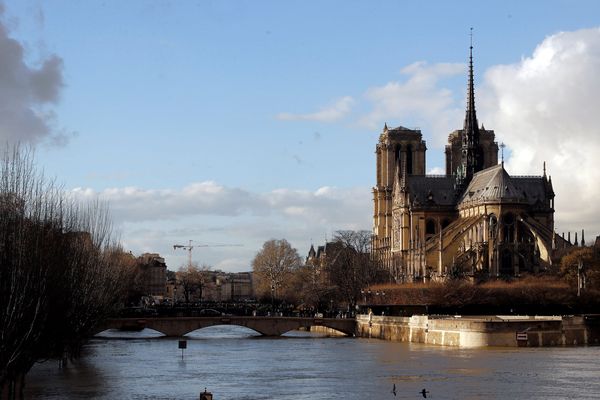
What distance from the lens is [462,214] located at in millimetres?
140750

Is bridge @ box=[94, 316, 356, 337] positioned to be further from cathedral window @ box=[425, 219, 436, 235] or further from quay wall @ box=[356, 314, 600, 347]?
cathedral window @ box=[425, 219, 436, 235]

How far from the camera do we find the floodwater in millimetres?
51906

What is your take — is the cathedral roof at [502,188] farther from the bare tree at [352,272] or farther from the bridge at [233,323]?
the bridge at [233,323]

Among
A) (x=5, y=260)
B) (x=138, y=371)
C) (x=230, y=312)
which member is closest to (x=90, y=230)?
(x=138, y=371)

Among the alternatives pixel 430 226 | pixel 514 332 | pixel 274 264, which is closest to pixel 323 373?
pixel 514 332

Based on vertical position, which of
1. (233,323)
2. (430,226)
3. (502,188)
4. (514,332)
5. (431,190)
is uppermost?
(431,190)

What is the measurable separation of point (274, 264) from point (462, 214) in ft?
170

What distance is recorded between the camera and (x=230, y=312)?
130250 millimetres

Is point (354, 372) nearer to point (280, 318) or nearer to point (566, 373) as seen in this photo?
point (566, 373)

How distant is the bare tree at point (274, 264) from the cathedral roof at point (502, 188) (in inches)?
1923

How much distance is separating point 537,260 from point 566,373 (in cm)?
6119

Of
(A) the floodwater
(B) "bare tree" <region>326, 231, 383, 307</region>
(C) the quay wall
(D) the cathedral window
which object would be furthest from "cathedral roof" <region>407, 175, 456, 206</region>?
(A) the floodwater

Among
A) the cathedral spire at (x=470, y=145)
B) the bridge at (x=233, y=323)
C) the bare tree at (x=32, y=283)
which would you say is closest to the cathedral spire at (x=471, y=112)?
the cathedral spire at (x=470, y=145)

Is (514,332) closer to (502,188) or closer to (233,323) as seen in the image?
(233,323)
